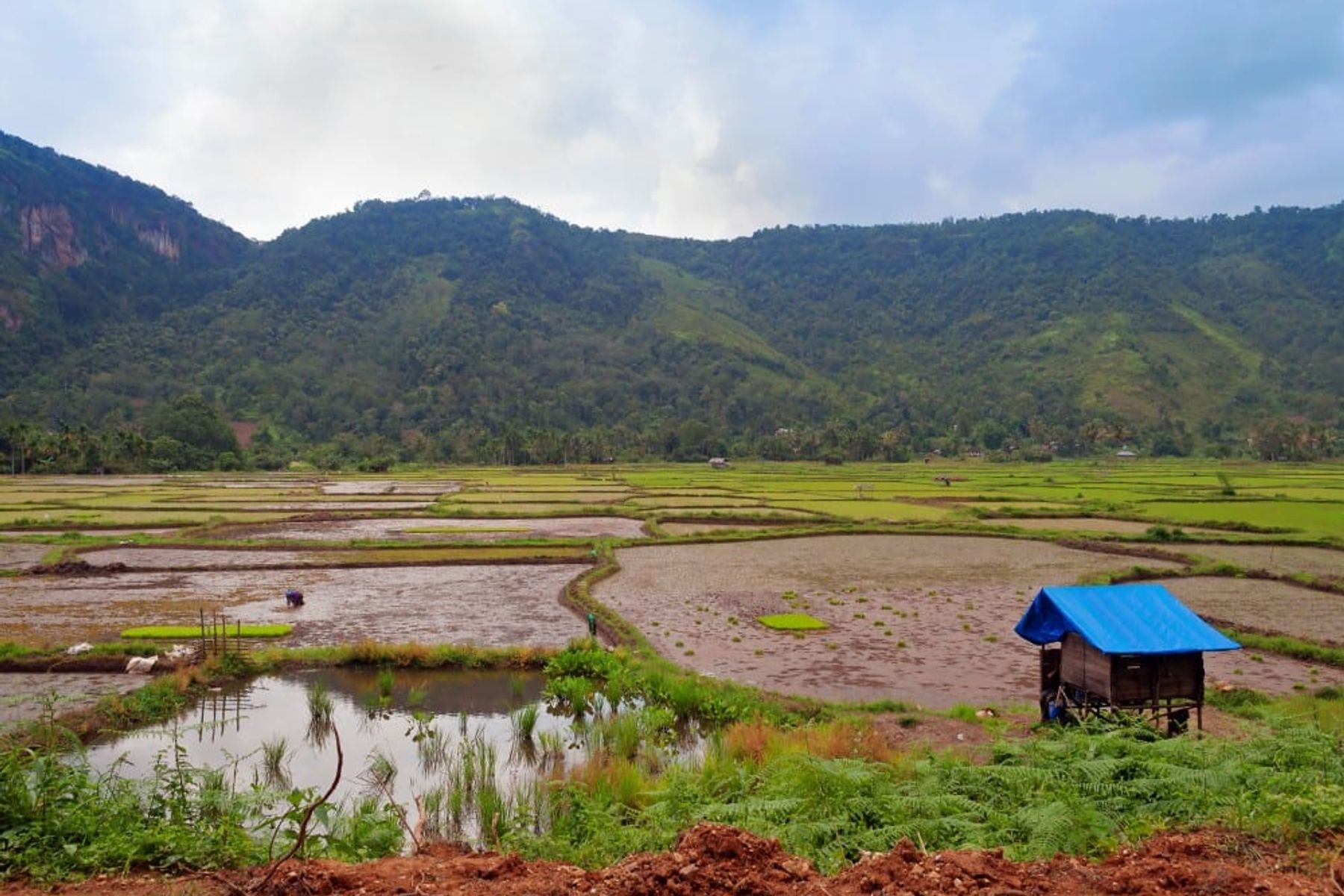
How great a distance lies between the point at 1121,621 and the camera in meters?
10.3

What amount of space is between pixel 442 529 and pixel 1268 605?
27.2 m

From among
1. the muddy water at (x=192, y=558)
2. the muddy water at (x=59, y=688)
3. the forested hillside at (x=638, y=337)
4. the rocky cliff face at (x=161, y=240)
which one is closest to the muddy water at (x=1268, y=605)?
the muddy water at (x=59, y=688)

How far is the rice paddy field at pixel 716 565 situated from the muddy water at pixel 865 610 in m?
0.09

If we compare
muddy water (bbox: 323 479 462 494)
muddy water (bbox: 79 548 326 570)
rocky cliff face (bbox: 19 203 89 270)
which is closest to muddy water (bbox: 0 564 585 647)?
muddy water (bbox: 79 548 326 570)

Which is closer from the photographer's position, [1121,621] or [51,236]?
[1121,621]

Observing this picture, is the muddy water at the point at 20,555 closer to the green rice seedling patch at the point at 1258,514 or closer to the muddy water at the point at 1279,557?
the muddy water at the point at 1279,557

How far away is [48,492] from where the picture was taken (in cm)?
4728

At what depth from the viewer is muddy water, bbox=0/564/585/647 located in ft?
55.5

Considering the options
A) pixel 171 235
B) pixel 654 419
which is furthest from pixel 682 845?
pixel 171 235

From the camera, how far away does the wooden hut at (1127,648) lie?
32.8ft

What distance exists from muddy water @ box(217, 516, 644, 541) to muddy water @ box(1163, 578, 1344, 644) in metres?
18.1

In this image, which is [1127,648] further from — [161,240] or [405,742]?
[161,240]

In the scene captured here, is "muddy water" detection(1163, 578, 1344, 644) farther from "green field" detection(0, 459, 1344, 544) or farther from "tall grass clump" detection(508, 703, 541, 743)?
"tall grass clump" detection(508, 703, 541, 743)

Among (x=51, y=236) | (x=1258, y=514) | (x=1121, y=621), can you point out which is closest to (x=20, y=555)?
(x=1121, y=621)
